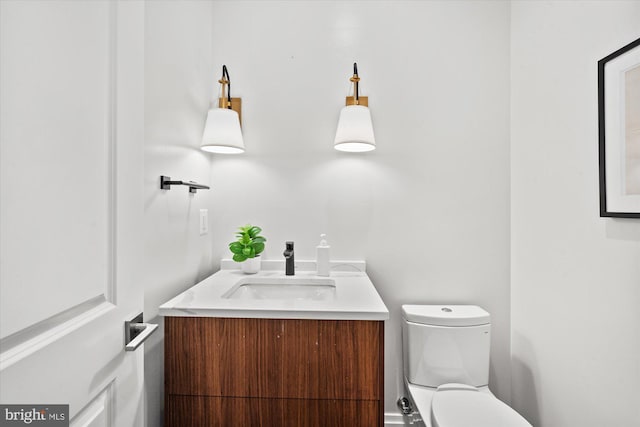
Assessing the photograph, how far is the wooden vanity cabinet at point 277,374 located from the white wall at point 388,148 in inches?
26.2

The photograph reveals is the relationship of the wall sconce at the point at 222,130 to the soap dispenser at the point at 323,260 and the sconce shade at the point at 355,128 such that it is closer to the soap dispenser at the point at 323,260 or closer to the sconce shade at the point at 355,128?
the sconce shade at the point at 355,128

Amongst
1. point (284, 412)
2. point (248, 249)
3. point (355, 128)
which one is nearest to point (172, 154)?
point (248, 249)

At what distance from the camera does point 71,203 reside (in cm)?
52

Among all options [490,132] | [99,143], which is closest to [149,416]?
[99,143]

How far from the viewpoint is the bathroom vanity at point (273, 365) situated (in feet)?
3.19

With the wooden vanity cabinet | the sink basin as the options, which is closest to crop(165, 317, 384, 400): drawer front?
the wooden vanity cabinet

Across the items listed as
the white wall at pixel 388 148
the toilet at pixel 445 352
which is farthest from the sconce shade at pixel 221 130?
the toilet at pixel 445 352

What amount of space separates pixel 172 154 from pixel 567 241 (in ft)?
5.17

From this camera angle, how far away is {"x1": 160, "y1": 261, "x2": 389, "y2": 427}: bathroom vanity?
972 mm

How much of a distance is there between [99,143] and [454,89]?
1.59 metres

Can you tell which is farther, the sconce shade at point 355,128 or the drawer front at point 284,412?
the sconce shade at point 355,128

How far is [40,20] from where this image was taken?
0.46m

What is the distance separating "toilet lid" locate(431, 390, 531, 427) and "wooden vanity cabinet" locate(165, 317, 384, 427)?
284 millimetres

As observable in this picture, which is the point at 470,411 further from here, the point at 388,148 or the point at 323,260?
the point at 388,148
